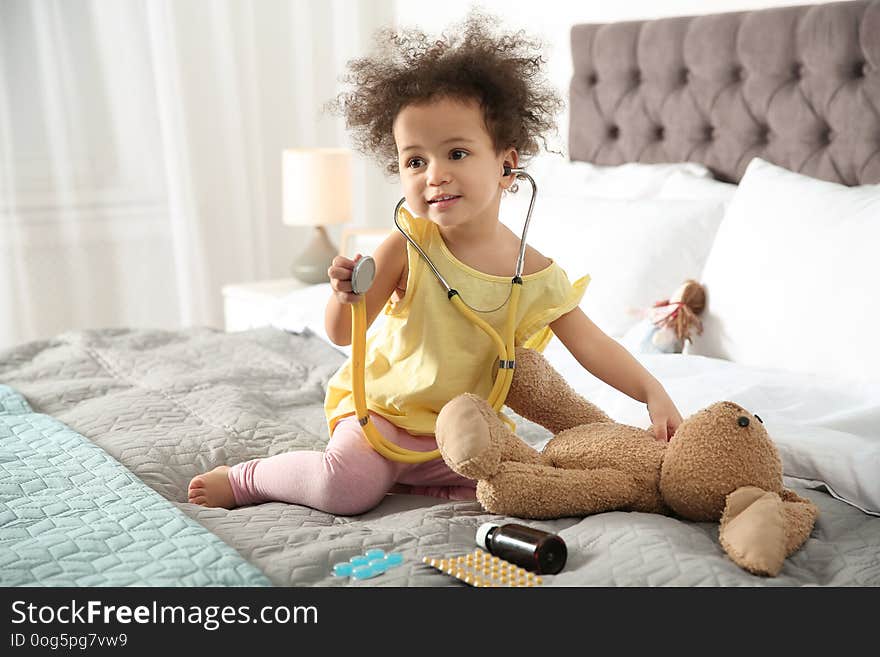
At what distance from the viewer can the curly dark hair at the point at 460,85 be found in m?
1.32

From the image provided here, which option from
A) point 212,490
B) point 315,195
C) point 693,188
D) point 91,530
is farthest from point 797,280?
point 315,195

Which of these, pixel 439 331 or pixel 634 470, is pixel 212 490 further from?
pixel 634 470

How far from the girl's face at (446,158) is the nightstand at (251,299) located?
1798 mm

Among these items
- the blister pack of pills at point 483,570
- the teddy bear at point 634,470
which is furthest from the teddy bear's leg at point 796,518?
the blister pack of pills at point 483,570

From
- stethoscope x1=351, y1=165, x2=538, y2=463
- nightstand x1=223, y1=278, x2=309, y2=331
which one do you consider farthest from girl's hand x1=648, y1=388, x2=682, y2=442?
nightstand x1=223, y1=278, x2=309, y2=331

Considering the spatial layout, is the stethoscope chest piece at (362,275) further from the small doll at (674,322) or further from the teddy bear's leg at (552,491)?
the small doll at (674,322)

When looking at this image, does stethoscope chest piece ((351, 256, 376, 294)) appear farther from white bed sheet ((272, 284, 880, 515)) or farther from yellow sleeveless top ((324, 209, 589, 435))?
white bed sheet ((272, 284, 880, 515))

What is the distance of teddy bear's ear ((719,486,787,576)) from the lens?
1.02 metres

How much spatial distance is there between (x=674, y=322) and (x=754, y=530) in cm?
85

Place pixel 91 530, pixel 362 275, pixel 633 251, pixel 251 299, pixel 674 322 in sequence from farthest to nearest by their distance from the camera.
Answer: pixel 251 299
pixel 633 251
pixel 674 322
pixel 362 275
pixel 91 530

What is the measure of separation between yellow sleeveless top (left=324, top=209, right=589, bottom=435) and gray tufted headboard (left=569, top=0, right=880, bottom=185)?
1.09 m

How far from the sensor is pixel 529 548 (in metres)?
1.03

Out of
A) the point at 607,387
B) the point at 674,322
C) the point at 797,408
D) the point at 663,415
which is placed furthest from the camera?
the point at 674,322
